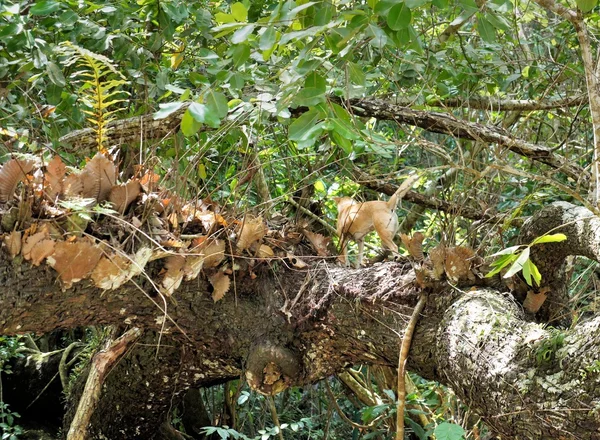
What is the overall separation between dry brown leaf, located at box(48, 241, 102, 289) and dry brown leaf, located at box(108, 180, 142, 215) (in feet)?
0.61

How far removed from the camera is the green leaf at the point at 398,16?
150 centimetres

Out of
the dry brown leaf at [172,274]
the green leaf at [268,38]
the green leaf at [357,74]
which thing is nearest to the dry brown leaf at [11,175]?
the dry brown leaf at [172,274]

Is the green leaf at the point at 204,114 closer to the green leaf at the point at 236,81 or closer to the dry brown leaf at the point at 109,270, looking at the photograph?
the green leaf at the point at 236,81

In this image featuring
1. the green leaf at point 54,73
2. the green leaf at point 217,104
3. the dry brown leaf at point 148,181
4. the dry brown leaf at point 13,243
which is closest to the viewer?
A: the green leaf at point 217,104

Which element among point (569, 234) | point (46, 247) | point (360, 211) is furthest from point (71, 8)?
point (569, 234)

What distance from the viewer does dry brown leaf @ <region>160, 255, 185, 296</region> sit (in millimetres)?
2291

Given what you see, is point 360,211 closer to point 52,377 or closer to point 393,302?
point 393,302

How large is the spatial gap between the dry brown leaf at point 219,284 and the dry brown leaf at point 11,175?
71cm

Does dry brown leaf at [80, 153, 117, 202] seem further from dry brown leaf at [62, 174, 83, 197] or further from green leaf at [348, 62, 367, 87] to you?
green leaf at [348, 62, 367, 87]

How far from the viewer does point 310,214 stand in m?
3.21

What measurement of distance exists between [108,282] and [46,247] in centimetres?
26

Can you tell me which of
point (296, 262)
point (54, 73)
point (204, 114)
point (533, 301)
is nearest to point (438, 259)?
point (533, 301)

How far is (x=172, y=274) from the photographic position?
2.30 m

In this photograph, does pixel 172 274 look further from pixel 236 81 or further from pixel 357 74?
pixel 357 74
